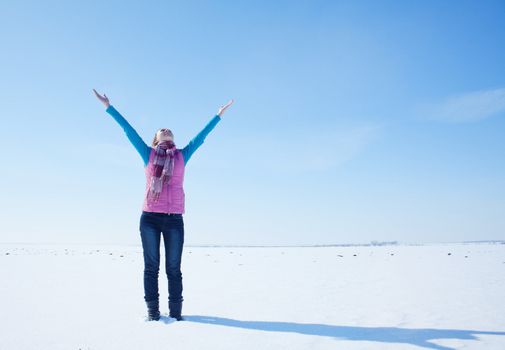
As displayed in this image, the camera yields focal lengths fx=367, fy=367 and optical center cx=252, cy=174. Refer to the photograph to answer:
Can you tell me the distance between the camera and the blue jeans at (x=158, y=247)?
182 inches

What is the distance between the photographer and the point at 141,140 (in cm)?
482

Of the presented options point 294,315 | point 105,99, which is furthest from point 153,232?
point 294,315

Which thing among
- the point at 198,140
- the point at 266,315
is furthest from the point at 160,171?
the point at 266,315

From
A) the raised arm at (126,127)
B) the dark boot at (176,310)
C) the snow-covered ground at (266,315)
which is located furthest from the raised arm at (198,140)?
the snow-covered ground at (266,315)

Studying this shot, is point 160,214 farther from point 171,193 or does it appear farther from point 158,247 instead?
point 158,247

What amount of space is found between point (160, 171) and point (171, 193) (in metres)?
0.31

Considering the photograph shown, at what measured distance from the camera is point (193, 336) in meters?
3.82

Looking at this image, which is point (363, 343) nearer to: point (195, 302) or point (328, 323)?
point (328, 323)

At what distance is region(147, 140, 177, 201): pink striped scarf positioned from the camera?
181 inches

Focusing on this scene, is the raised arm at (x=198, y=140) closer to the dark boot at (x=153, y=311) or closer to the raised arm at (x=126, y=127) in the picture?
the raised arm at (x=126, y=127)

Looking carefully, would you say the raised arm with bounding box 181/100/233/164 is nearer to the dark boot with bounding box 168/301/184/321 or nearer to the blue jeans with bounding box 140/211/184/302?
the blue jeans with bounding box 140/211/184/302

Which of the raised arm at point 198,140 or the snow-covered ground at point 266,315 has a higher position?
the raised arm at point 198,140

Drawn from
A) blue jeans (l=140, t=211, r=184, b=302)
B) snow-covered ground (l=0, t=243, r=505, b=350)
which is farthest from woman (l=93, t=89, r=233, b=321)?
snow-covered ground (l=0, t=243, r=505, b=350)

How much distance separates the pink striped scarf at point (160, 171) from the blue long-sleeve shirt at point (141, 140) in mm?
205
